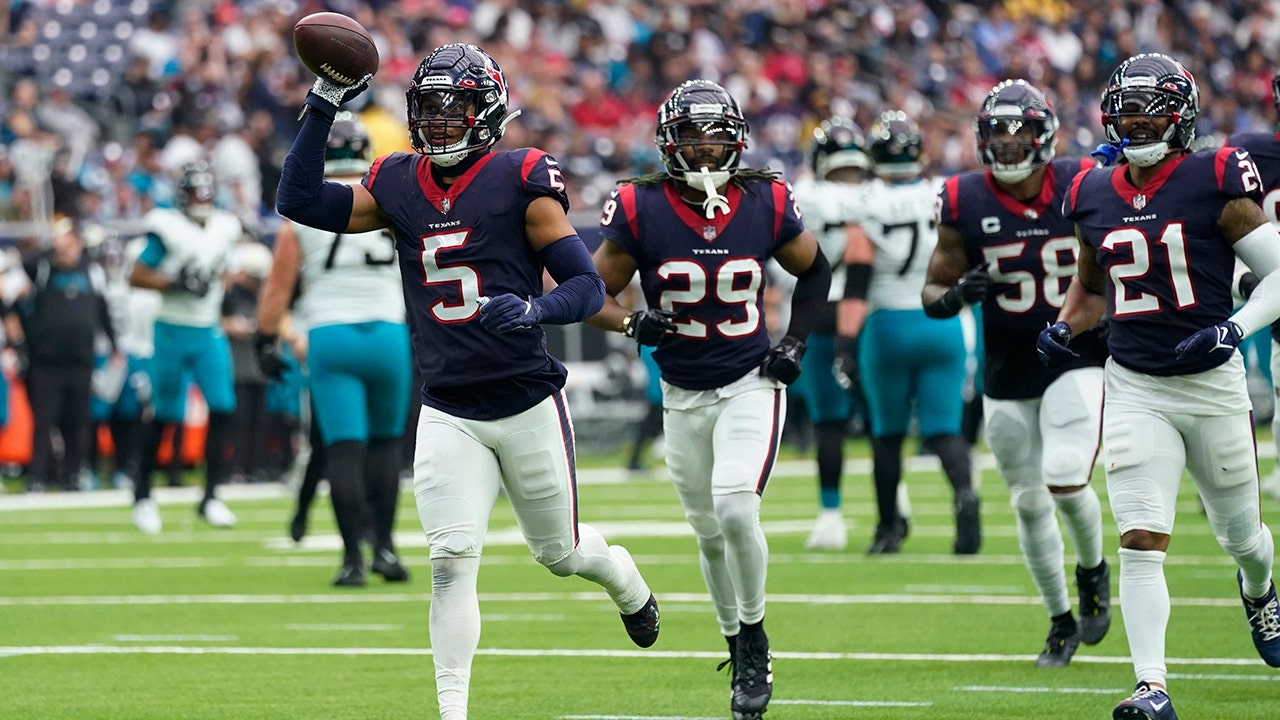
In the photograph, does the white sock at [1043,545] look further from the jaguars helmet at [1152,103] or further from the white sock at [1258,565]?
the jaguars helmet at [1152,103]

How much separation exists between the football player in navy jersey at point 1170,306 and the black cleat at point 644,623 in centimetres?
138

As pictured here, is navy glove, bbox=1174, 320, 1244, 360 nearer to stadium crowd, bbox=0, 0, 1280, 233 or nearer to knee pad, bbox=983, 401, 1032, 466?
knee pad, bbox=983, 401, 1032, 466

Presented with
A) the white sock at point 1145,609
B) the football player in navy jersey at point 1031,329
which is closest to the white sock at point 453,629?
the white sock at point 1145,609

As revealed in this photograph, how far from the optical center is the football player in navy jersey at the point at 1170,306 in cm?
547

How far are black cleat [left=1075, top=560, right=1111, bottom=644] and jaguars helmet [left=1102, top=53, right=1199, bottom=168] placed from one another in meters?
1.71

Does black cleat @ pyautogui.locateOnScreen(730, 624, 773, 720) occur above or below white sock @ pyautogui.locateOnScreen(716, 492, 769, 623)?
below

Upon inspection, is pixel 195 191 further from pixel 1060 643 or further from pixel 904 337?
pixel 1060 643

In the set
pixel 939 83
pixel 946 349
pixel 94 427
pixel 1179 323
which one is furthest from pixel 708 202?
pixel 939 83

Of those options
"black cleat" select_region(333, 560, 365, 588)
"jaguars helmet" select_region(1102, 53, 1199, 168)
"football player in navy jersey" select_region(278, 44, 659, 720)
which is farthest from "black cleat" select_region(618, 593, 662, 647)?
"black cleat" select_region(333, 560, 365, 588)

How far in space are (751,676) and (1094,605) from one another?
1616 millimetres

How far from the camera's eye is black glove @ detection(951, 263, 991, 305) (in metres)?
6.65

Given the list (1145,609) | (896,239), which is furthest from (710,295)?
(896,239)

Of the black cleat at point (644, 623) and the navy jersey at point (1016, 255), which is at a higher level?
the navy jersey at point (1016, 255)

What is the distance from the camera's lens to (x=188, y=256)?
11.7 metres
